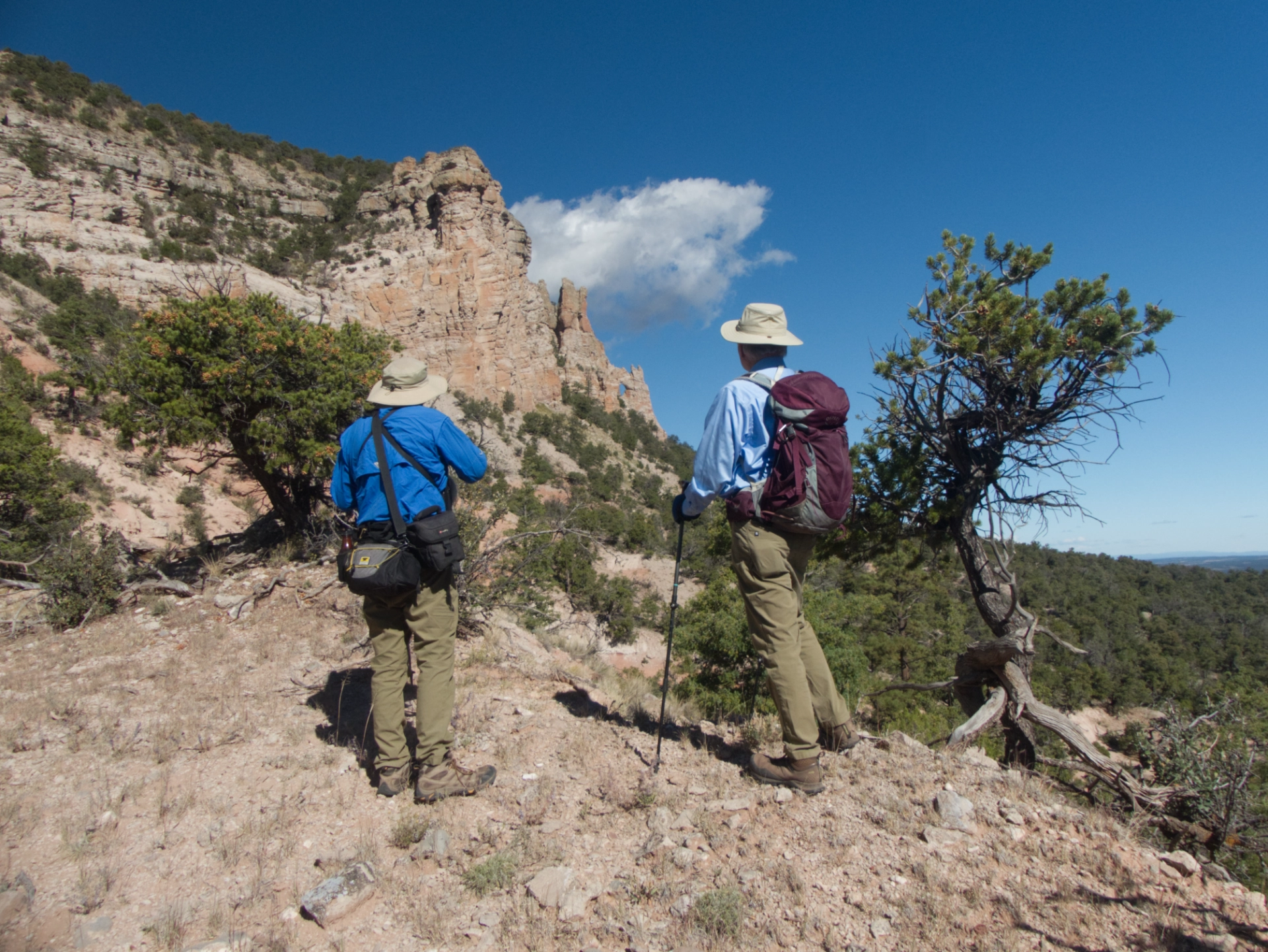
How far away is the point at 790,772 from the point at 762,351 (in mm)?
2096

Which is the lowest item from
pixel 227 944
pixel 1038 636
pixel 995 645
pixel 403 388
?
pixel 1038 636

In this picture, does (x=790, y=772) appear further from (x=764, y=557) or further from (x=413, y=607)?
(x=413, y=607)

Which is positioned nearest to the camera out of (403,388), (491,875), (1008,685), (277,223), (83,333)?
(491,875)

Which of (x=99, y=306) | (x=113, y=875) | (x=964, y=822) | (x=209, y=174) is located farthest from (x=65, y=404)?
(x=209, y=174)

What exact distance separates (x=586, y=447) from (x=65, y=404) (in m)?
27.8

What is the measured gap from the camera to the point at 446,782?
9.70 ft

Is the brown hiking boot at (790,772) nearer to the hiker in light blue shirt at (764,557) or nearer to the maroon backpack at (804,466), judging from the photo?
the hiker in light blue shirt at (764,557)

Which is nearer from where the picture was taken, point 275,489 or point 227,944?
point 227,944

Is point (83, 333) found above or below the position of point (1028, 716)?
above

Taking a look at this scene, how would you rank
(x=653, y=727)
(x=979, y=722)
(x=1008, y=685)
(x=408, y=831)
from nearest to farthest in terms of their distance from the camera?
(x=408, y=831) < (x=653, y=727) < (x=979, y=722) < (x=1008, y=685)

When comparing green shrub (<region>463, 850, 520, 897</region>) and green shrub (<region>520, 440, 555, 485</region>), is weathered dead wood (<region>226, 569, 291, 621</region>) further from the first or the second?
green shrub (<region>520, 440, 555, 485</region>)

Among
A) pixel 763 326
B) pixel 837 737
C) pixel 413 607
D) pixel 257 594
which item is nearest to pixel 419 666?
pixel 413 607

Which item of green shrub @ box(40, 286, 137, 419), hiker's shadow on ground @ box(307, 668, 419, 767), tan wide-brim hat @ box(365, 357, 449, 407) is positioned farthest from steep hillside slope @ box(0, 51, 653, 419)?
tan wide-brim hat @ box(365, 357, 449, 407)

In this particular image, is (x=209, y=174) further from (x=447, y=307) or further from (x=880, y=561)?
(x=880, y=561)
